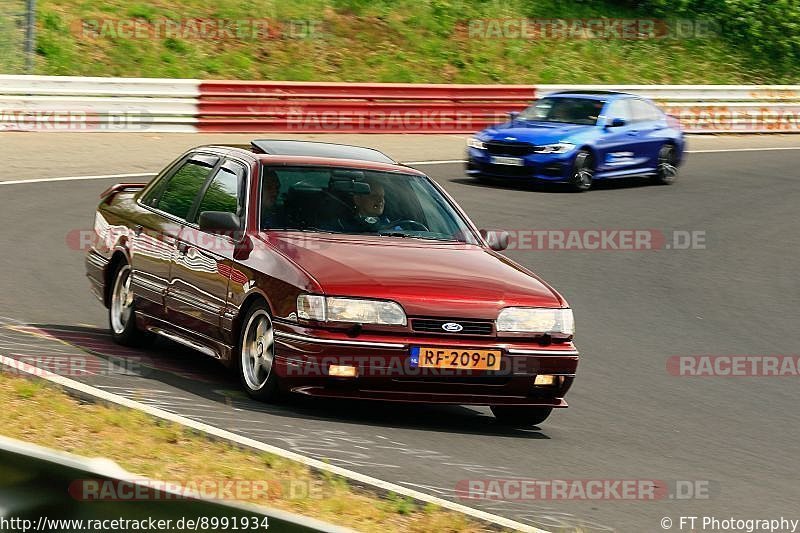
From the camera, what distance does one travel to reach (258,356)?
8.18 meters

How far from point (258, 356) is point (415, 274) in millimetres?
1000

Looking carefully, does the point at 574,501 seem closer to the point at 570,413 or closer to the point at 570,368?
the point at 570,368

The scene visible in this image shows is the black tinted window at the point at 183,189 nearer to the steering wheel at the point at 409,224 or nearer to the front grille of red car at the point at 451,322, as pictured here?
the steering wheel at the point at 409,224

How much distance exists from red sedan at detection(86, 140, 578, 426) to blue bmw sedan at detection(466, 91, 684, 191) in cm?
1136

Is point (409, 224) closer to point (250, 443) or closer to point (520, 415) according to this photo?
point (520, 415)

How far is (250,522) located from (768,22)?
38.0 metres

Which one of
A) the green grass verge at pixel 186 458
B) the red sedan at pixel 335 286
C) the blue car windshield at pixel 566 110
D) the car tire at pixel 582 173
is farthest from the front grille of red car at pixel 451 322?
the blue car windshield at pixel 566 110

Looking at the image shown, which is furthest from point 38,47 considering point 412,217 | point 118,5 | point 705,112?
point 412,217

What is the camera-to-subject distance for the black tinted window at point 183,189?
9.47m

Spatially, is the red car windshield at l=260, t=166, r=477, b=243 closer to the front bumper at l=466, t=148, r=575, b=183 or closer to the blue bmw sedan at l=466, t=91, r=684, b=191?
the front bumper at l=466, t=148, r=575, b=183

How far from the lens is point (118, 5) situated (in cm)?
3064

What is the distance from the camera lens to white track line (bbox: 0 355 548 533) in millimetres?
6057

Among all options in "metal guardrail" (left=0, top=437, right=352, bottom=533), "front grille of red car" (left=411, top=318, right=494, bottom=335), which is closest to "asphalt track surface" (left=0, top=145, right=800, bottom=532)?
"front grille of red car" (left=411, top=318, right=494, bottom=335)

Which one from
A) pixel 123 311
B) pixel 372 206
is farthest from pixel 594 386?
pixel 123 311
